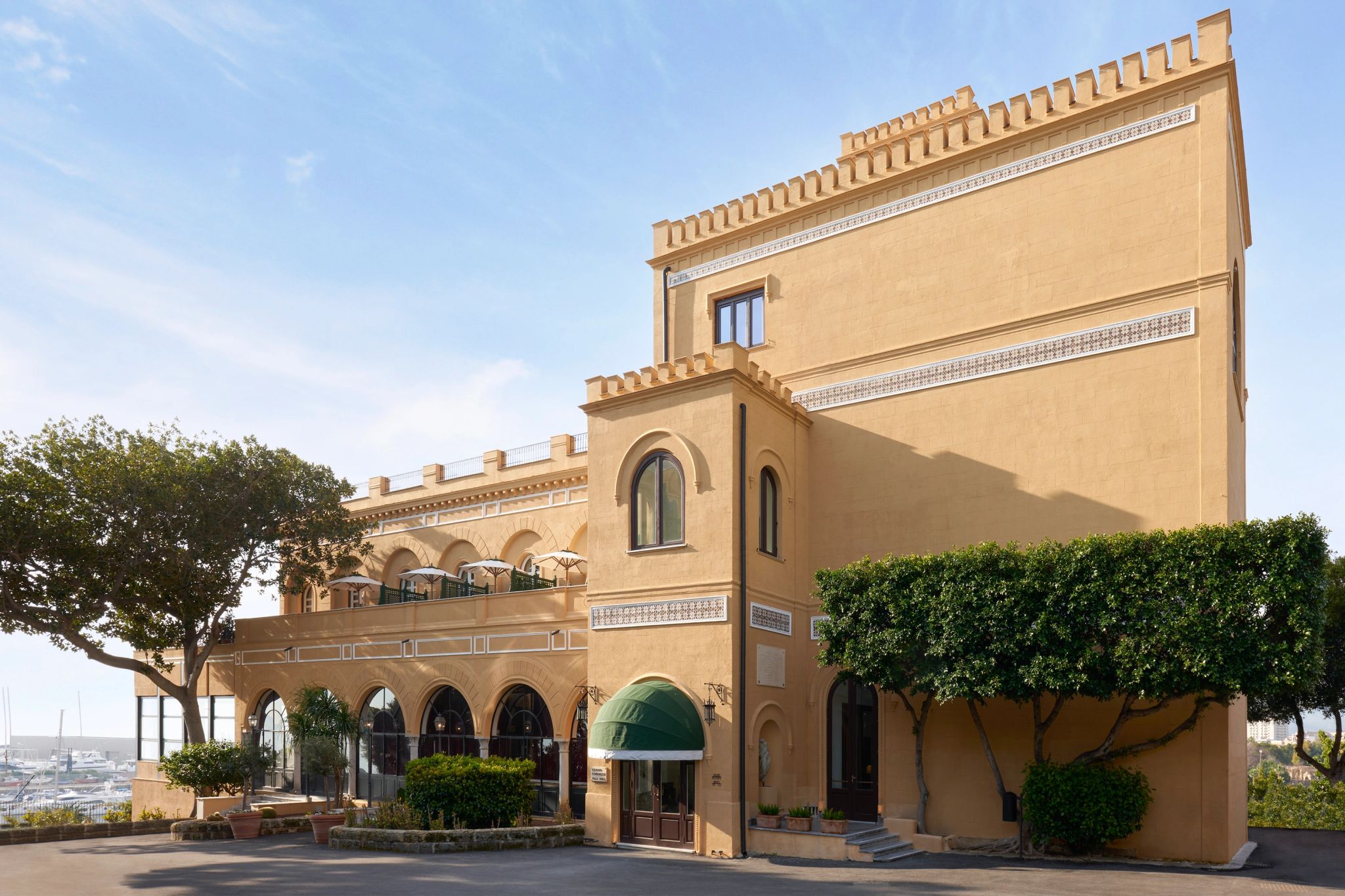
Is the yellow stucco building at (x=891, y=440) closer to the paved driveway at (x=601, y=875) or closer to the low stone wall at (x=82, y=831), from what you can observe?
the paved driveway at (x=601, y=875)

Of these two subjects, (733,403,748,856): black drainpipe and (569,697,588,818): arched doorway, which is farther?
(569,697,588,818): arched doorway

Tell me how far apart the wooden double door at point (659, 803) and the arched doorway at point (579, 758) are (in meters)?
3.89

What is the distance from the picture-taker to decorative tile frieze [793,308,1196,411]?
826 inches

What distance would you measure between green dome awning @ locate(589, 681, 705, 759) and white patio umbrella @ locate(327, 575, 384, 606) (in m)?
13.8

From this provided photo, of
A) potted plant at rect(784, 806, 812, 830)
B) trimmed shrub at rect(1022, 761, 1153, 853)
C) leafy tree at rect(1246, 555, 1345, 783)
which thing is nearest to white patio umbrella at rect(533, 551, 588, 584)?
potted plant at rect(784, 806, 812, 830)

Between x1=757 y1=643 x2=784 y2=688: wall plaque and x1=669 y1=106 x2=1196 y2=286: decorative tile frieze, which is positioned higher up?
x1=669 y1=106 x2=1196 y2=286: decorative tile frieze

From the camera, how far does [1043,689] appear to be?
19.3m

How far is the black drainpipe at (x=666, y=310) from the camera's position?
28.3 meters

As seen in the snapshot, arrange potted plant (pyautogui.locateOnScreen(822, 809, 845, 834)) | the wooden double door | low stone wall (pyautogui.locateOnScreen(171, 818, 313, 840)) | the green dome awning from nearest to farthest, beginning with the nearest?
potted plant (pyautogui.locateOnScreen(822, 809, 845, 834)), the green dome awning, the wooden double door, low stone wall (pyautogui.locateOnScreen(171, 818, 313, 840))

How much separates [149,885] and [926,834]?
561 inches

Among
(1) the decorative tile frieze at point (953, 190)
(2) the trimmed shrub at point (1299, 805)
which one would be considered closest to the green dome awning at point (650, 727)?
(1) the decorative tile frieze at point (953, 190)

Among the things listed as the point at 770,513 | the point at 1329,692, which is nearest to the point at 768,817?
the point at 770,513

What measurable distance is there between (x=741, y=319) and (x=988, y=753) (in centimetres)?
1229

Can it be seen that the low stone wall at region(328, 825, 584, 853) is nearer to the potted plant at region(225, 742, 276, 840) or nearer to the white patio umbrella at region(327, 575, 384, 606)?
the potted plant at region(225, 742, 276, 840)
